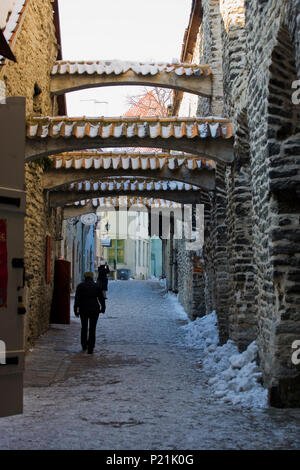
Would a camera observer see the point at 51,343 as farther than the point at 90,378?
Yes

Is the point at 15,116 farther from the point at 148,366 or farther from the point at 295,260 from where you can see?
the point at 148,366

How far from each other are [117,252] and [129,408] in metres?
36.7

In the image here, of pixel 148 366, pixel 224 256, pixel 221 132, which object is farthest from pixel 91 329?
pixel 221 132

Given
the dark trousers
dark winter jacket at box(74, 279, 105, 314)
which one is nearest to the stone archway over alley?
the dark trousers

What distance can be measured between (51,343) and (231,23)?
6440 millimetres

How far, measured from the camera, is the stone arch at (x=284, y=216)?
20.0ft

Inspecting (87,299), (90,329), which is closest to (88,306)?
(87,299)

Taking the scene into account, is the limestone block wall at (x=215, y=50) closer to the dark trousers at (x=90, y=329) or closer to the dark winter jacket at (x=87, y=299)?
the dark winter jacket at (x=87, y=299)

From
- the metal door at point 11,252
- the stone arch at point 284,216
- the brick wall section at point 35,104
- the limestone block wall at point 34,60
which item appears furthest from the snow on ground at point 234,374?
the limestone block wall at point 34,60

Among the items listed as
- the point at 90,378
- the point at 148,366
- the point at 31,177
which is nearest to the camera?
the point at 90,378

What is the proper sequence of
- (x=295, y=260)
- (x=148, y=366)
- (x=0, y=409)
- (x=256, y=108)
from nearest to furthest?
1. (x=0, y=409)
2. (x=295, y=260)
3. (x=256, y=108)
4. (x=148, y=366)

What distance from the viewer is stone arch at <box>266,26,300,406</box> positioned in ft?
20.0
